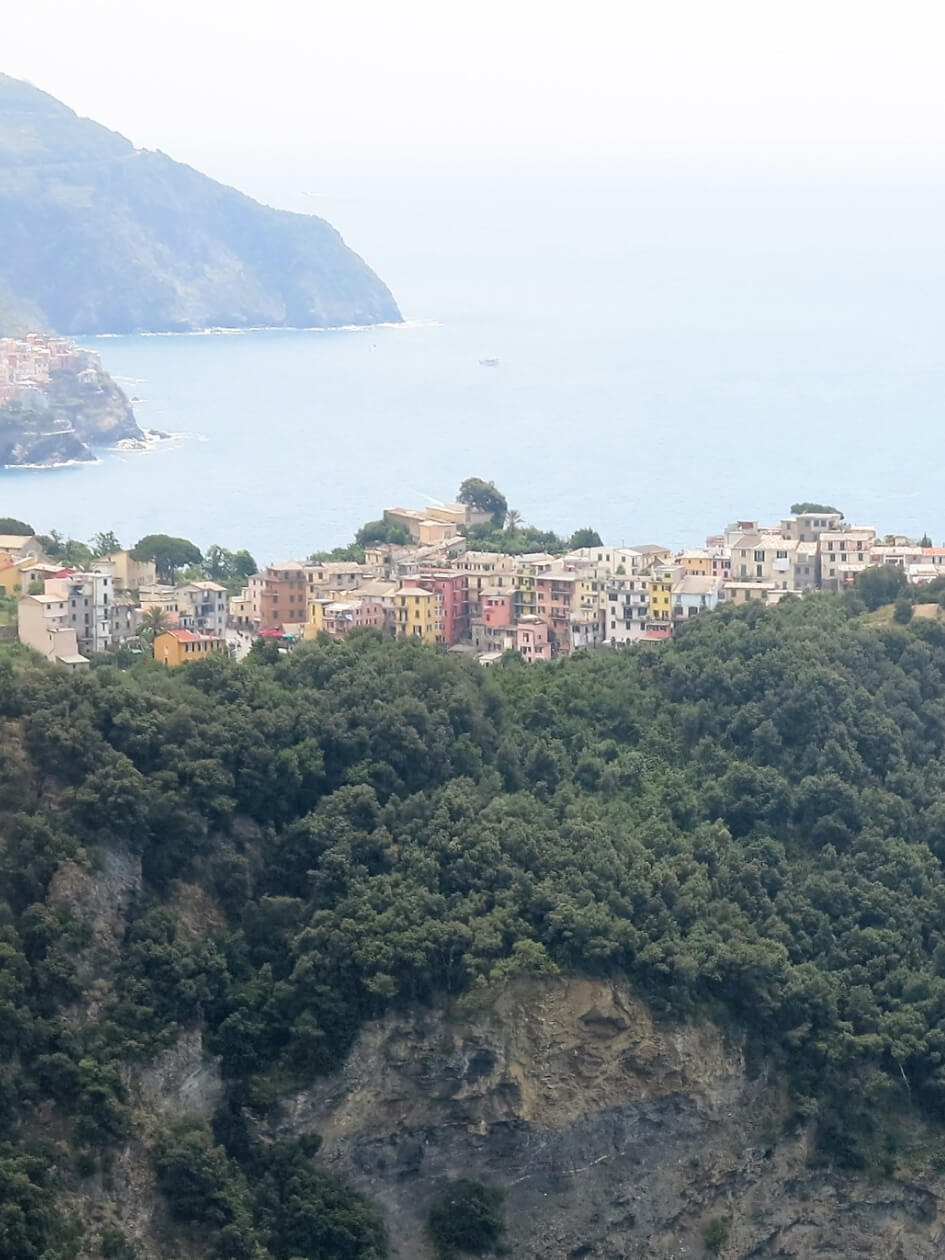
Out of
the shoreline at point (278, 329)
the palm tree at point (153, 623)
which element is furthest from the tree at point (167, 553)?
the shoreline at point (278, 329)

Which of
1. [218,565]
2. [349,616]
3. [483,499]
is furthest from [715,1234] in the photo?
[483,499]

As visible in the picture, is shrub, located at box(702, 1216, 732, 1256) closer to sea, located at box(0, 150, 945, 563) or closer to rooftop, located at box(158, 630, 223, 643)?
rooftop, located at box(158, 630, 223, 643)

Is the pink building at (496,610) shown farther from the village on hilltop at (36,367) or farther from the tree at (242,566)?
Answer: the village on hilltop at (36,367)

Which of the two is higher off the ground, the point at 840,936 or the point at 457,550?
the point at 457,550

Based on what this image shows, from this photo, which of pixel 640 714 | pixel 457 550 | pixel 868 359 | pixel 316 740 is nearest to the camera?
pixel 316 740

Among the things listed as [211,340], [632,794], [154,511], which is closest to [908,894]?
[632,794]

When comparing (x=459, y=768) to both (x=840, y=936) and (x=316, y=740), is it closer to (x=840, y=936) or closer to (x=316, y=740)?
(x=316, y=740)
